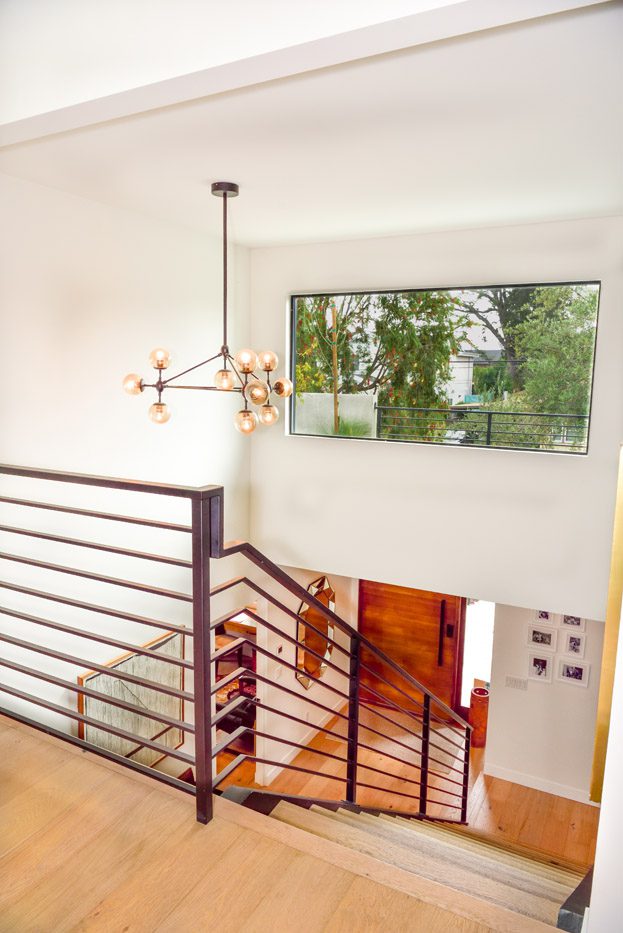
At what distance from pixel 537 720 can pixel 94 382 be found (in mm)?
5360

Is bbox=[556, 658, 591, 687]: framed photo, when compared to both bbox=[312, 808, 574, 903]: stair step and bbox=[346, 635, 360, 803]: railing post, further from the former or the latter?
bbox=[346, 635, 360, 803]: railing post

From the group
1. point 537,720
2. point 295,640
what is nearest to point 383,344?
point 295,640

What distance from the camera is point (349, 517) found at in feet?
18.1

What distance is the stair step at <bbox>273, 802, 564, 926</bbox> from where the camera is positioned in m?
2.06

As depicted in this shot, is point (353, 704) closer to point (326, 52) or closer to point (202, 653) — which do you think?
point (202, 653)

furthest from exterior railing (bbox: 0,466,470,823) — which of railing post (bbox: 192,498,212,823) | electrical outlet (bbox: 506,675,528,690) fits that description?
electrical outlet (bbox: 506,675,528,690)

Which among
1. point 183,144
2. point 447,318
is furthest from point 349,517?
point 183,144

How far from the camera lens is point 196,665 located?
76.6 inches

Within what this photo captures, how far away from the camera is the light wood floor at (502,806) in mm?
5586

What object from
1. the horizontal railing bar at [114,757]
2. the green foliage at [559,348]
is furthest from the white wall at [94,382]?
the green foliage at [559,348]

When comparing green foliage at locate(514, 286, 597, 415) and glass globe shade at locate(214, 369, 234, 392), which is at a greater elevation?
green foliage at locate(514, 286, 597, 415)

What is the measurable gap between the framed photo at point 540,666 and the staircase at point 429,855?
9.85 ft

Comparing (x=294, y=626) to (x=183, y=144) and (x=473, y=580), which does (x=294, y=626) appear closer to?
(x=473, y=580)

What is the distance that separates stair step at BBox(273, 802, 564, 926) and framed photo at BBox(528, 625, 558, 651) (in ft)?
13.8
